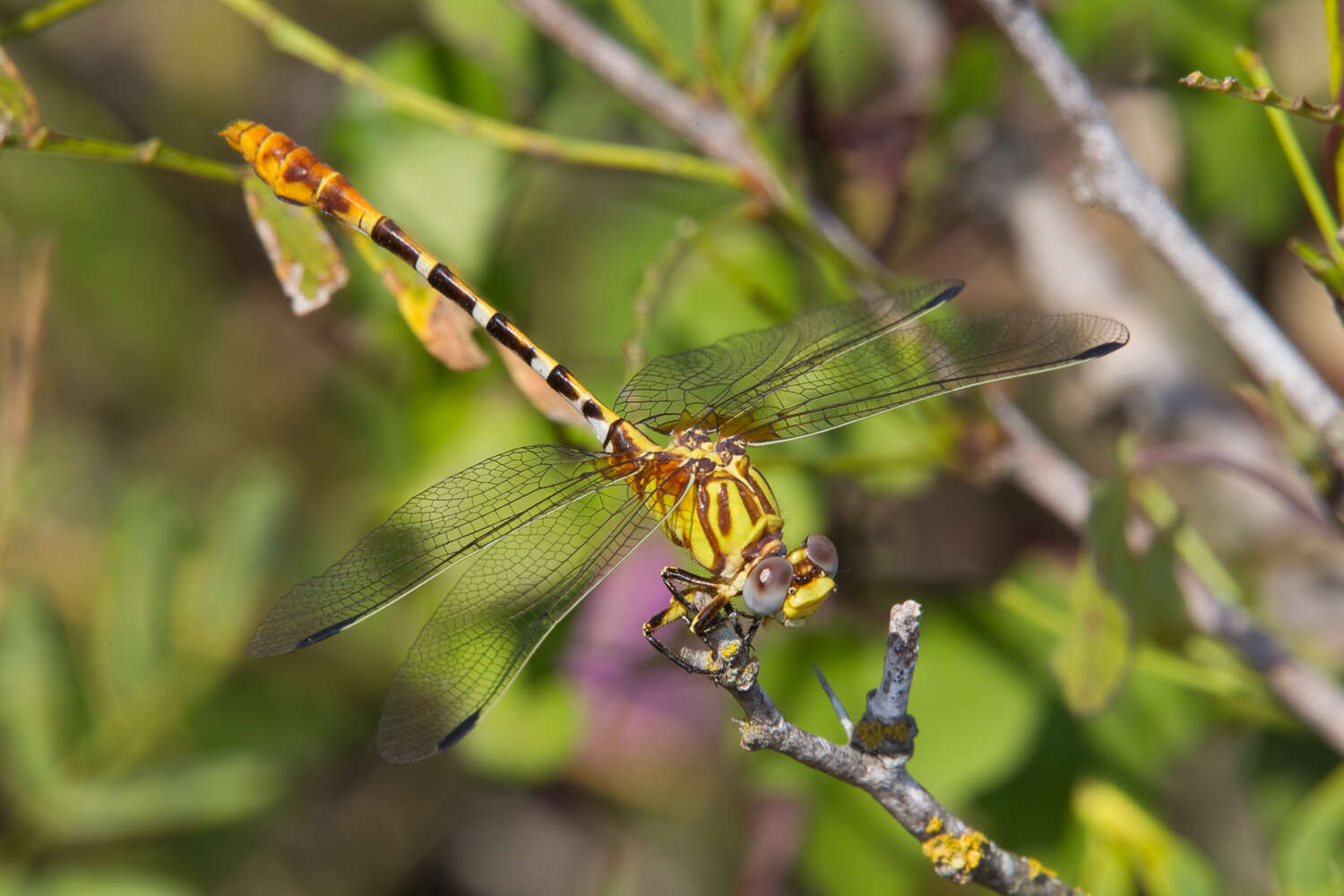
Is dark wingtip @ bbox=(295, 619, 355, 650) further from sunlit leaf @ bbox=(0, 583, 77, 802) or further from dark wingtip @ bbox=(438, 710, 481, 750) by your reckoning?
sunlit leaf @ bbox=(0, 583, 77, 802)

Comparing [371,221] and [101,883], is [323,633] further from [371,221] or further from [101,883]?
[101,883]

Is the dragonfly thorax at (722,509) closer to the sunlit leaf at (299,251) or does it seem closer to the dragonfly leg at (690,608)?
the dragonfly leg at (690,608)

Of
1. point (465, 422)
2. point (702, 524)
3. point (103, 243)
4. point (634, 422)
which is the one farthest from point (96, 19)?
point (702, 524)

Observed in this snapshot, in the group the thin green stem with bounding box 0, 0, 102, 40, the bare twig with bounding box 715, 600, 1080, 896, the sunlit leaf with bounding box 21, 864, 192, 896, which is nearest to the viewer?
the bare twig with bounding box 715, 600, 1080, 896

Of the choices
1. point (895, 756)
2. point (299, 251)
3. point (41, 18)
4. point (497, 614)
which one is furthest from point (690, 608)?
point (41, 18)

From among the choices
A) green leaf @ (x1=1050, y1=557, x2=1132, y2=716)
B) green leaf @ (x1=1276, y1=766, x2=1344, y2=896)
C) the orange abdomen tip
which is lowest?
green leaf @ (x1=1276, y1=766, x2=1344, y2=896)

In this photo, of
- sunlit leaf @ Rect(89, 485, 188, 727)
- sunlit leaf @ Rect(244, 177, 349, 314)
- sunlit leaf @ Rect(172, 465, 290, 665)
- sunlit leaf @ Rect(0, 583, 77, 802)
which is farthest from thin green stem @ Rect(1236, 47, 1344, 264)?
sunlit leaf @ Rect(0, 583, 77, 802)

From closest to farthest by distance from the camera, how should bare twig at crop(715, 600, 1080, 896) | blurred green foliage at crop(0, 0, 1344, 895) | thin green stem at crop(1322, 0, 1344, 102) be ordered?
bare twig at crop(715, 600, 1080, 896) → thin green stem at crop(1322, 0, 1344, 102) → blurred green foliage at crop(0, 0, 1344, 895)
